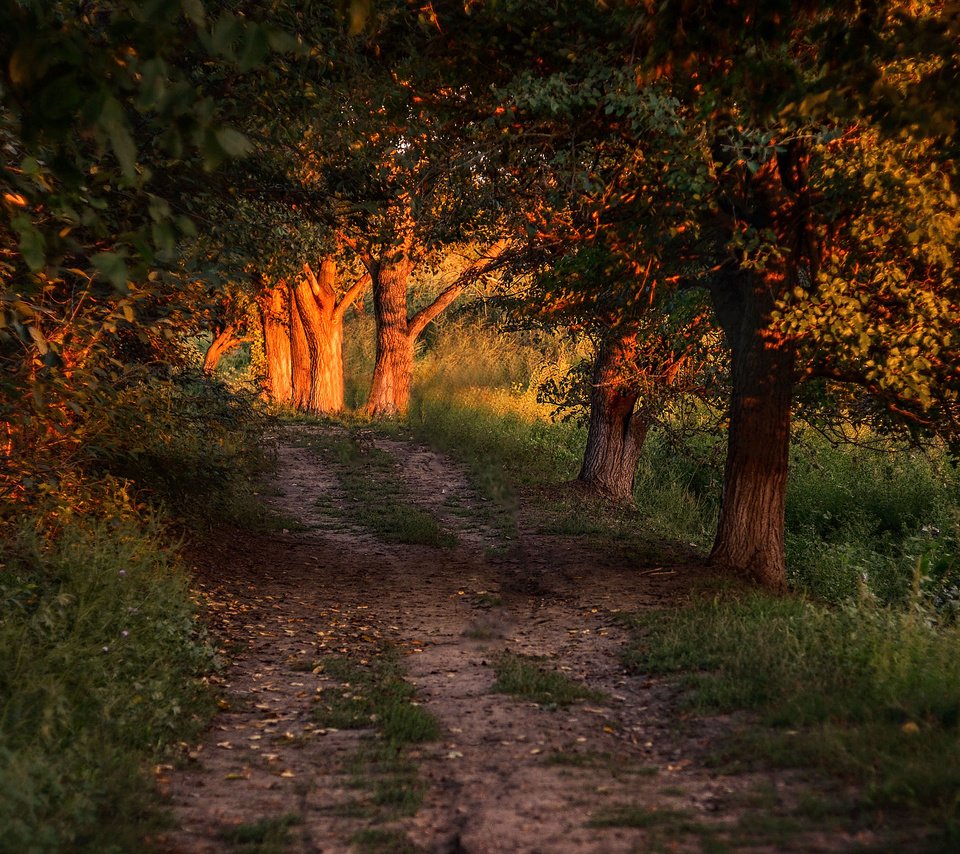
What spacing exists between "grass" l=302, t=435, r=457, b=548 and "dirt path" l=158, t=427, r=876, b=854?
1.21 metres

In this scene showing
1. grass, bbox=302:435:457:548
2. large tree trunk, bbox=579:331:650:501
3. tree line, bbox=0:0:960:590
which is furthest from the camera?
large tree trunk, bbox=579:331:650:501

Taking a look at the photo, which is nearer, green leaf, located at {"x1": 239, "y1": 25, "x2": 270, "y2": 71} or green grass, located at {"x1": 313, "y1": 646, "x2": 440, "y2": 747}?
green leaf, located at {"x1": 239, "y1": 25, "x2": 270, "y2": 71}

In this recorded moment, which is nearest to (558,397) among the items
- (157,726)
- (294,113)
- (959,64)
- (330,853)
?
(294,113)

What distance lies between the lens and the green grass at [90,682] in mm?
4367

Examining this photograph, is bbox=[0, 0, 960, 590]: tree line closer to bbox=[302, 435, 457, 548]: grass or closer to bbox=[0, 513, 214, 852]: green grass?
bbox=[0, 513, 214, 852]: green grass

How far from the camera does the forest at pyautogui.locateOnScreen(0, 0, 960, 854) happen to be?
4.54 m

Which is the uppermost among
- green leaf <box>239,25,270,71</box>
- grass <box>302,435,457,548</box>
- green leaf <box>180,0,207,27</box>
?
green leaf <box>180,0,207,27</box>

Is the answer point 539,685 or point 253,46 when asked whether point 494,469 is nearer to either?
point 539,685

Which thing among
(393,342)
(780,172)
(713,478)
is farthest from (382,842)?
(393,342)

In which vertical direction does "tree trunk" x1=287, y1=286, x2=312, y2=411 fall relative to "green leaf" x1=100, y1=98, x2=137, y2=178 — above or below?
below

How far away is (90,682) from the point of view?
19.4ft

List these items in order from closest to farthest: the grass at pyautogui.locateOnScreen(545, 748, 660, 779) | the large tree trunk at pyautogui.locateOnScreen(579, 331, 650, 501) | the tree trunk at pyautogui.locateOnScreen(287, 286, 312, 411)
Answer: the grass at pyautogui.locateOnScreen(545, 748, 660, 779) → the large tree trunk at pyautogui.locateOnScreen(579, 331, 650, 501) → the tree trunk at pyautogui.locateOnScreen(287, 286, 312, 411)

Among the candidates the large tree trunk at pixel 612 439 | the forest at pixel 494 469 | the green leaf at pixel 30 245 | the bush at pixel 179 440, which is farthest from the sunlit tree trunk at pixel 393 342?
the green leaf at pixel 30 245

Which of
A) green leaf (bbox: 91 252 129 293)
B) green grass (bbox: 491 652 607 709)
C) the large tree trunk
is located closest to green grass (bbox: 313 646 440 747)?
green grass (bbox: 491 652 607 709)
